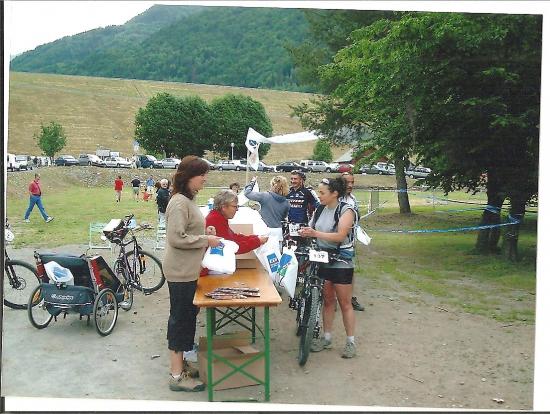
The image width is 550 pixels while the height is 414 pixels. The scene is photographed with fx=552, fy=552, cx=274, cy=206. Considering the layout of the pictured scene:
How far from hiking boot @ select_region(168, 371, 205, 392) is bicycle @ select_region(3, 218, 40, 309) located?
271 cm

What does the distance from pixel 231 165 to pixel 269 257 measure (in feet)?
84.0

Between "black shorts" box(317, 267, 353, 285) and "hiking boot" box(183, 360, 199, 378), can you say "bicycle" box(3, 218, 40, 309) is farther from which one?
"black shorts" box(317, 267, 353, 285)

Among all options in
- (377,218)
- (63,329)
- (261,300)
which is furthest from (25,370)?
(377,218)

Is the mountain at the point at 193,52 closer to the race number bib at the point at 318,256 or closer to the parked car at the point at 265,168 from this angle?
the race number bib at the point at 318,256

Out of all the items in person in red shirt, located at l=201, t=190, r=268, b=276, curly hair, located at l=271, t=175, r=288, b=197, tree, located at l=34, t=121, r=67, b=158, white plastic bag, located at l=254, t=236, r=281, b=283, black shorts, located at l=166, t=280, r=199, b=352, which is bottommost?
black shorts, located at l=166, t=280, r=199, b=352

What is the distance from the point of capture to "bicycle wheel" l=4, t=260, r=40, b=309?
20.5 ft

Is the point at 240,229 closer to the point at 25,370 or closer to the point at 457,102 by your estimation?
the point at 25,370

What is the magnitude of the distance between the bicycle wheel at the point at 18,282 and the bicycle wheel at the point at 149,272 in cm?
128

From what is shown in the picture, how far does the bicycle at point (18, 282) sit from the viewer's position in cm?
624

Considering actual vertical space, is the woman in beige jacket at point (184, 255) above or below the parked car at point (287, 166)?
below

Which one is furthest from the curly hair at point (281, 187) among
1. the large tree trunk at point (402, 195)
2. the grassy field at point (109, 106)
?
the grassy field at point (109, 106)

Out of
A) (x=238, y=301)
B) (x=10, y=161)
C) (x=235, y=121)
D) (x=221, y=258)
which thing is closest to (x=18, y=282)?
(x=10, y=161)

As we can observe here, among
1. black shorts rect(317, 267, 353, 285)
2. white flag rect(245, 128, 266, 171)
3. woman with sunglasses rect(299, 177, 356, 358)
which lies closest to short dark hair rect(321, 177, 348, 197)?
woman with sunglasses rect(299, 177, 356, 358)

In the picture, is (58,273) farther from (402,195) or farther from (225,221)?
(402,195)
